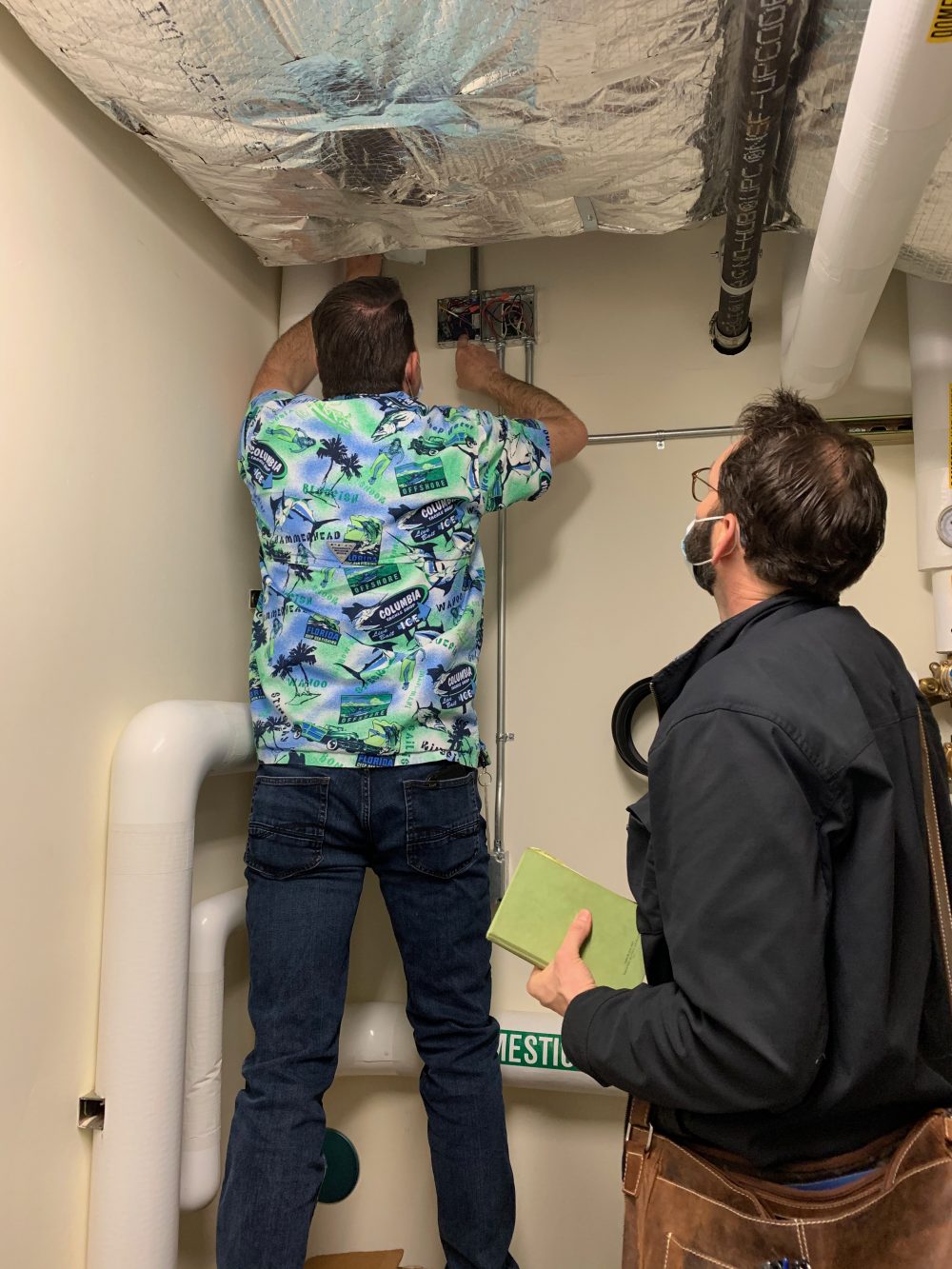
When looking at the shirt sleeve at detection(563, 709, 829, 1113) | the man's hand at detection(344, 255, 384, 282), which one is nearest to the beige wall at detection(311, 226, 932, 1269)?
the man's hand at detection(344, 255, 384, 282)

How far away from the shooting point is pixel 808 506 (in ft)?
3.19

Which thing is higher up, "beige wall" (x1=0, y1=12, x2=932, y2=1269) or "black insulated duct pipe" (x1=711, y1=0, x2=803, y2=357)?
"black insulated duct pipe" (x1=711, y1=0, x2=803, y2=357)

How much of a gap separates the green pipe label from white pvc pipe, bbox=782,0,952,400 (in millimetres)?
1314

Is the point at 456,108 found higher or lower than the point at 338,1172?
higher

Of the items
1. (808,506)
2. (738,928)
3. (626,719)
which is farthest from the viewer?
(626,719)

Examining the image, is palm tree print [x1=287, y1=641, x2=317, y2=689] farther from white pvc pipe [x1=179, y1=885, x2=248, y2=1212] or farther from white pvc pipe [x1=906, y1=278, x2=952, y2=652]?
white pvc pipe [x1=906, y1=278, x2=952, y2=652]

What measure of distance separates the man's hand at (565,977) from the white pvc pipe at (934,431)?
103 cm

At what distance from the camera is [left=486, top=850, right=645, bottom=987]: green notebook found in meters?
1.05

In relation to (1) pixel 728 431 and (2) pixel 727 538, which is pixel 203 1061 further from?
(1) pixel 728 431

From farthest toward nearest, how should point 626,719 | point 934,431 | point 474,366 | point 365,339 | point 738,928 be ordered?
point 474,366, point 626,719, point 934,431, point 365,339, point 738,928

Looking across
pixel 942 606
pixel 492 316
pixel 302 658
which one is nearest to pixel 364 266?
pixel 492 316

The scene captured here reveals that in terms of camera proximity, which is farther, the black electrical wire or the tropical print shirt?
the black electrical wire

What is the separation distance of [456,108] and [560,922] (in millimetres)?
1154

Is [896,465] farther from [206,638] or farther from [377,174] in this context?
[206,638]
